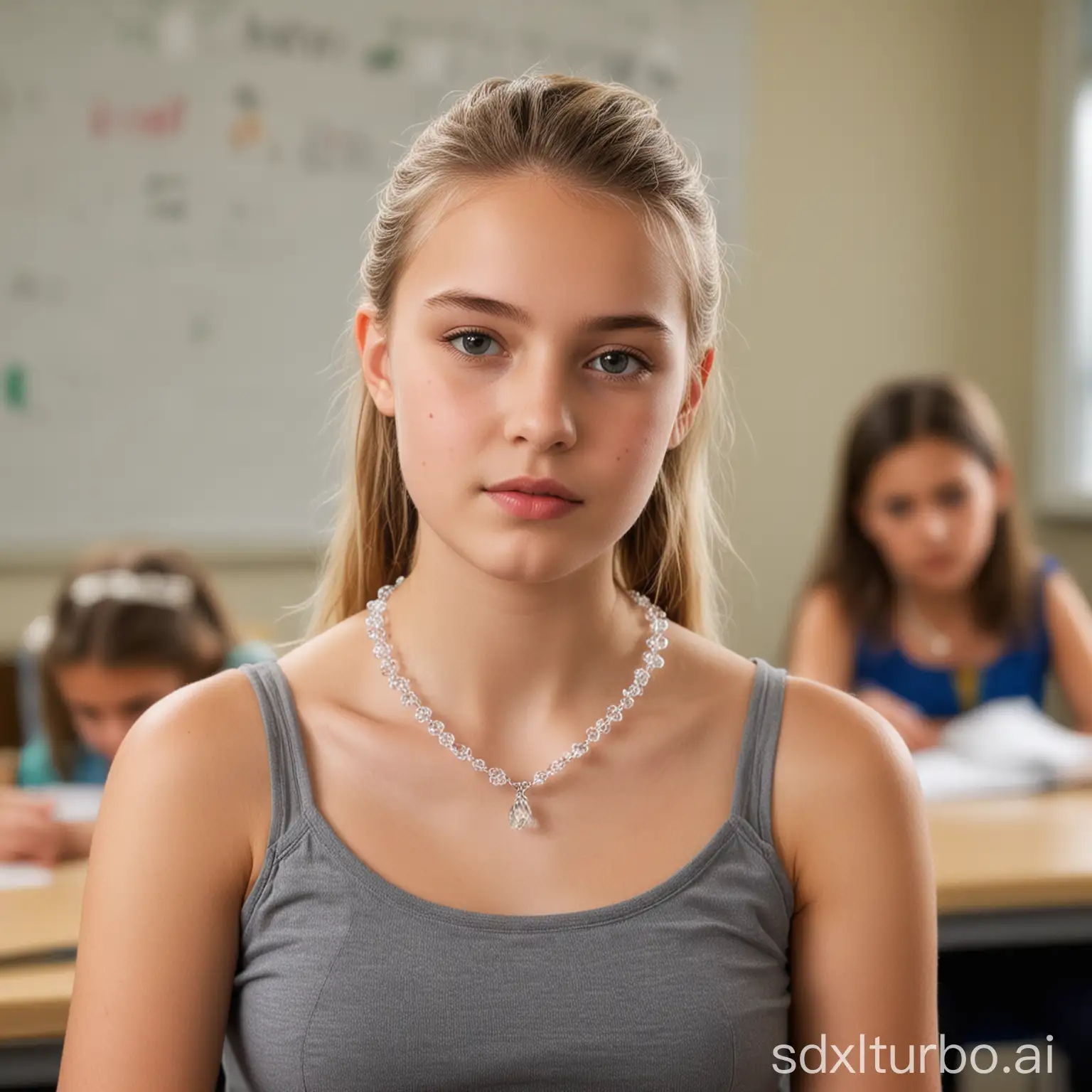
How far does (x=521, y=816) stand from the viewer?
108 centimetres

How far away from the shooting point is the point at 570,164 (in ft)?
3.40

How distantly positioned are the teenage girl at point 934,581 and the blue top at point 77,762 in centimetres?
101

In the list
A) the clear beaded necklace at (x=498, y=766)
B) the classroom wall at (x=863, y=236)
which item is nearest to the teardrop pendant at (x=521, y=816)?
the clear beaded necklace at (x=498, y=766)

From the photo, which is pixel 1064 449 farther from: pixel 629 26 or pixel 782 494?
pixel 629 26

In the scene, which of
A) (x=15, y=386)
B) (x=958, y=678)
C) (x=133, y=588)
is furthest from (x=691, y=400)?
(x=15, y=386)

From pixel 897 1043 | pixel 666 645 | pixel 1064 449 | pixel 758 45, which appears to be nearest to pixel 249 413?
pixel 758 45

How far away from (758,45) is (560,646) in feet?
11.2

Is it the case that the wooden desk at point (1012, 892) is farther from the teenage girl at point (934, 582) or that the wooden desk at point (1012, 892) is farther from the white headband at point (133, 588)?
the white headband at point (133, 588)

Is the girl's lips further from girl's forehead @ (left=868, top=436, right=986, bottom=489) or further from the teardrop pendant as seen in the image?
girl's forehead @ (left=868, top=436, right=986, bottom=489)

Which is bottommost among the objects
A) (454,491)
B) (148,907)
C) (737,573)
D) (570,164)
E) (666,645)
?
(737,573)

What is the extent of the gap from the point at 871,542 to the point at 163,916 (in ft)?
6.63

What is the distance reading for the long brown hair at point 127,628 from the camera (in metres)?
2.29

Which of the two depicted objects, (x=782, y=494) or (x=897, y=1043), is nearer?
(x=897, y=1043)

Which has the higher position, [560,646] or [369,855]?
[560,646]
